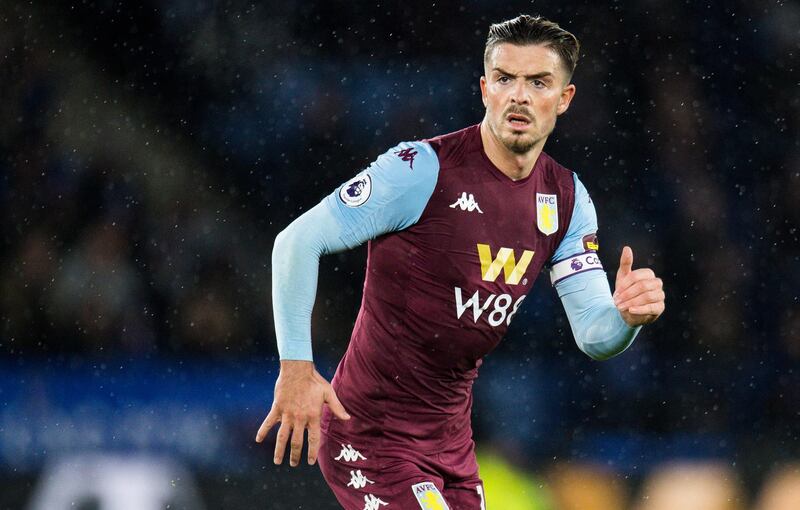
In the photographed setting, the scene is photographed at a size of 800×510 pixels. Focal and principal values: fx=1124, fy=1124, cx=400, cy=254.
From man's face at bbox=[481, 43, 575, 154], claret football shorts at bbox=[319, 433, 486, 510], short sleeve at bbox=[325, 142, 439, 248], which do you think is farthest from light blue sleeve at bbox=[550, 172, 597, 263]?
claret football shorts at bbox=[319, 433, 486, 510]

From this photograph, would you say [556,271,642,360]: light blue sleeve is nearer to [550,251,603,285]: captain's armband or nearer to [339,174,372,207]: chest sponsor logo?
[550,251,603,285]: captain's armband

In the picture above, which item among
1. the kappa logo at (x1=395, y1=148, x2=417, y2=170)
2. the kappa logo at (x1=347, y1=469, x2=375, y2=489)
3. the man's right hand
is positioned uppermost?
the kappa logo at (x1=395, y1=148, x2=417, y2=170)

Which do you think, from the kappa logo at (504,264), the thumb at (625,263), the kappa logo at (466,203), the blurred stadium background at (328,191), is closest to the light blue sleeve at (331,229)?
the kappa logo at (466,203)

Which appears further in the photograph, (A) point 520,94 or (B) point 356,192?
(A) point 520,94

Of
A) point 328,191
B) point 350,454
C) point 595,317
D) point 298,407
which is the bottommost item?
point 350,454

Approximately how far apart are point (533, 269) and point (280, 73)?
3829 mm

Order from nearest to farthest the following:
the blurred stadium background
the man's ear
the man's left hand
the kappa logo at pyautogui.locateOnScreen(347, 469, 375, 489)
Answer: the man's left hand < the kappa logo at pyautogui.locateOnScreen(347, 469, 375, 489) < the man's ear < the blurred stadium background

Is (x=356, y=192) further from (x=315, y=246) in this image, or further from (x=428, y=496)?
(x=428, y=496)

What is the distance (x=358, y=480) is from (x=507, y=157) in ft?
3.45

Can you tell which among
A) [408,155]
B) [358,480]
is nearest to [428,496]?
[358,480]

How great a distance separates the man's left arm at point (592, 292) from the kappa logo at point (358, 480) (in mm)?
747

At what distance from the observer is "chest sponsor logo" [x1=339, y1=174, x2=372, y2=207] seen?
3084mm

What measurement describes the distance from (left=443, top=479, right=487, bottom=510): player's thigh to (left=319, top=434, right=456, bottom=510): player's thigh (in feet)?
0.24

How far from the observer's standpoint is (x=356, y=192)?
309 cm
